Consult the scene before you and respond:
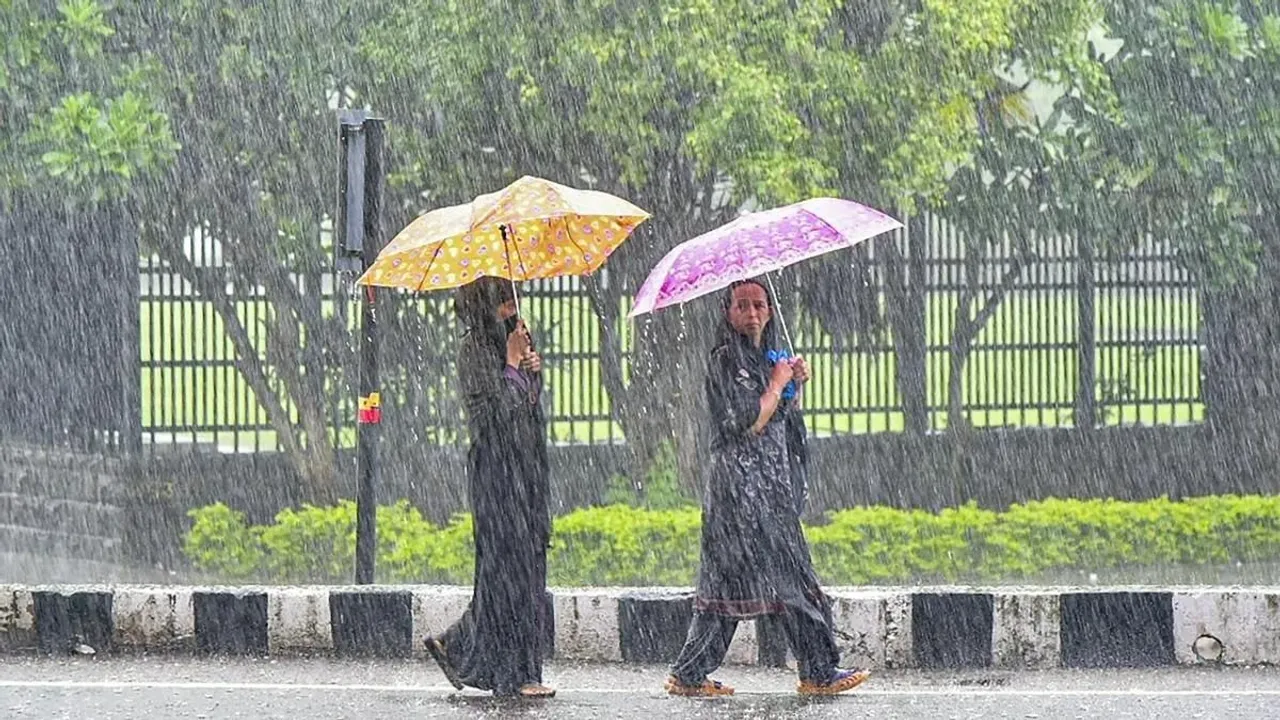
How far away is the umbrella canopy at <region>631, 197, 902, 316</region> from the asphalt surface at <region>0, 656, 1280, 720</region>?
4.91ft

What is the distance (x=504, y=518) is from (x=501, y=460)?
0.70ft

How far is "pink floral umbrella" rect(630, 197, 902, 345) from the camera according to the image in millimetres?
7895

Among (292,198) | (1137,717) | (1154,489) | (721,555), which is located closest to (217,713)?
(721,555)

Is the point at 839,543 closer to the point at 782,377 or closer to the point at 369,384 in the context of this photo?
the point at 369,384

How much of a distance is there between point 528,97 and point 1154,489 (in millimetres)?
5501

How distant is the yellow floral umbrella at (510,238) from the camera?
26.5 ft

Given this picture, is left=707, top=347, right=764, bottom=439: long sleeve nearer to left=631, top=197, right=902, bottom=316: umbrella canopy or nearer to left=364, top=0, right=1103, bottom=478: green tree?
left=631, top=197, right=902, bottom=316: umbrella canopy

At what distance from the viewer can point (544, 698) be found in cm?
827

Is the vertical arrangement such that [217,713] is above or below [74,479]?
below

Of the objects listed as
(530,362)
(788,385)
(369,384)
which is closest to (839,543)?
(369,384)

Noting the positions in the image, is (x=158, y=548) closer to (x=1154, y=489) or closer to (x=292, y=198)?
(x=292, y=198)

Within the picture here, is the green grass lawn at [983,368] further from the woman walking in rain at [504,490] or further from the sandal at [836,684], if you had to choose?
the sandal at [836,684]

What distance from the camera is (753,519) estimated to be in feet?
26.7

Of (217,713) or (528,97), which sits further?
(528,97)
